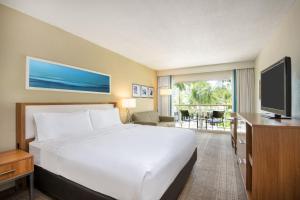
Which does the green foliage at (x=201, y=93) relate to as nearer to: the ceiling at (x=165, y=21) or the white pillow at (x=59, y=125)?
the ceiling at (x=165, y=21)

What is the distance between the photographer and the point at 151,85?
644 cm

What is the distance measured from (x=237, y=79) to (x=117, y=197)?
5.55m

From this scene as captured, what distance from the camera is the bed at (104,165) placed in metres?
1.30

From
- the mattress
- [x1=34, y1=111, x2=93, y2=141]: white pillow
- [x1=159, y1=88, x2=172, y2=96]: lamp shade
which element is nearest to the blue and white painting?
[x1=34, y1=111, x2=93, y2=141]: white pillow

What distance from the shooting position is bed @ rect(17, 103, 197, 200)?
130cm

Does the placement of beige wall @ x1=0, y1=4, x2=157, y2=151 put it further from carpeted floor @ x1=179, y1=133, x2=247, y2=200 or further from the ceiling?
carpeted floor @ x1=179, y1=133, x2=247, y2=200

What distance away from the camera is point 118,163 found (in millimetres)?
1409

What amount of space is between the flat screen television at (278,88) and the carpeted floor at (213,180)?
3.93ft

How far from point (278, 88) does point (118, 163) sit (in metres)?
2.10

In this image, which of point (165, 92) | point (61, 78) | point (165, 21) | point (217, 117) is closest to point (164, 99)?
point (165, 92)

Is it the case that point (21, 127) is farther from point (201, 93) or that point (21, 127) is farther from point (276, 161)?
point (201, 93)

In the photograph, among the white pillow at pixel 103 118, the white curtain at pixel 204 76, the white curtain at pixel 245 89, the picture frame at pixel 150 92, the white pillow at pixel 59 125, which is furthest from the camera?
the picture frame at pixel 150 92

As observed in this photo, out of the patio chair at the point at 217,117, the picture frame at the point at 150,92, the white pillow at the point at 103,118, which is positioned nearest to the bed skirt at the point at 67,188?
the white pillow at the point at 103,118

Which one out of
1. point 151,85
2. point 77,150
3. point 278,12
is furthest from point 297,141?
point 151,85
